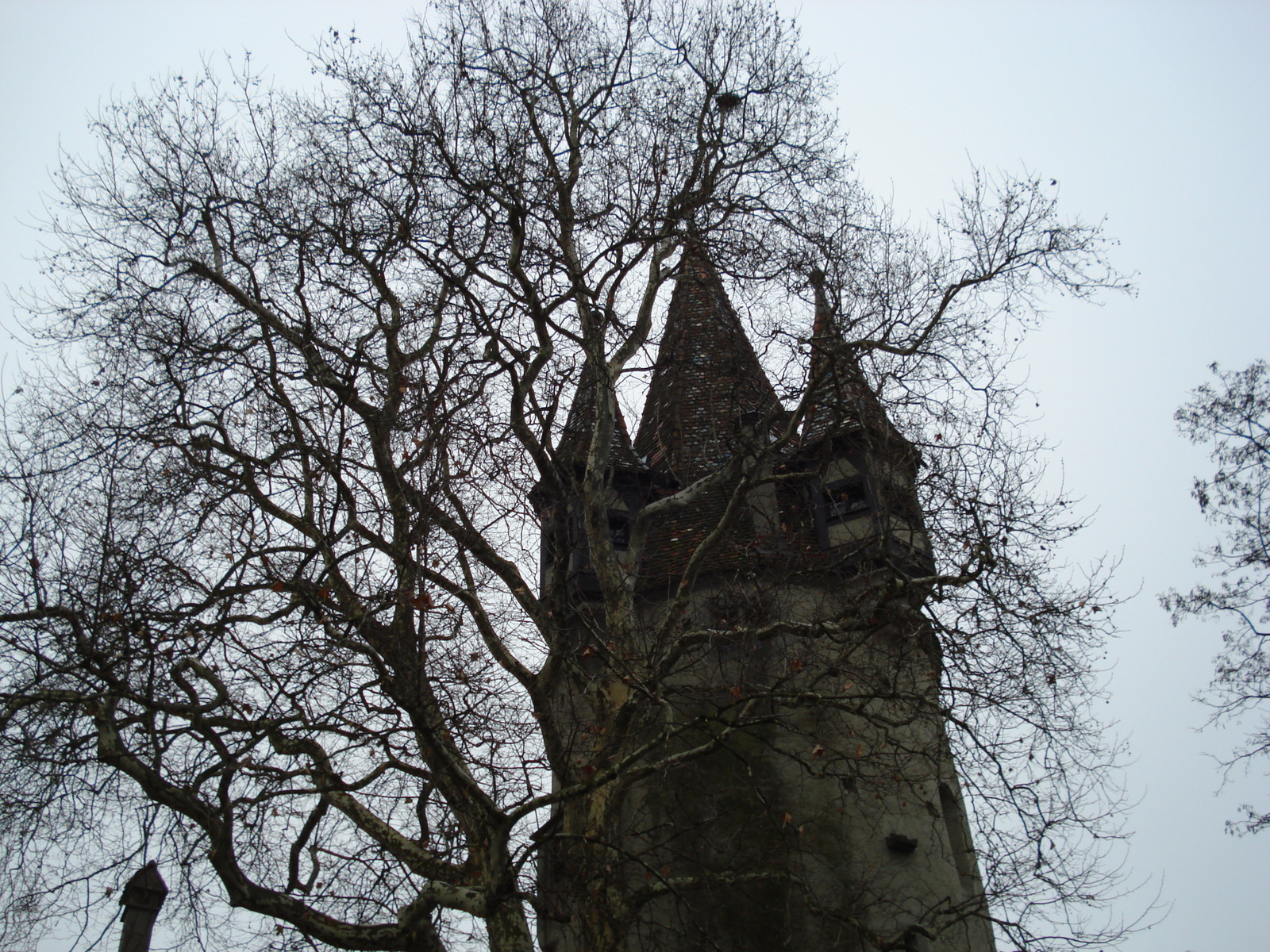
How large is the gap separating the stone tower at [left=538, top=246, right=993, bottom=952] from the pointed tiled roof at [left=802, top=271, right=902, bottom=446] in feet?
0.11

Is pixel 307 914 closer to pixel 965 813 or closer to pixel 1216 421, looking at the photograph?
pixel 965 813

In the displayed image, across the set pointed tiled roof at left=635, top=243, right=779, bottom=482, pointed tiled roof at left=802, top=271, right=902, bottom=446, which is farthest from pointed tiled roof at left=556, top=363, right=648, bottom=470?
pointed tiled roof at left=802, top=271, right=902, bottom=446

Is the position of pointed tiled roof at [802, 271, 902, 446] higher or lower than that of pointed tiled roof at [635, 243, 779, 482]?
lower

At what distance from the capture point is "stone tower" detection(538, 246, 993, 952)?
835 cm

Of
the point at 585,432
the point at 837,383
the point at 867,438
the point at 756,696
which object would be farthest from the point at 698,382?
the point at 756,696

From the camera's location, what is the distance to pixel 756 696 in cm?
772

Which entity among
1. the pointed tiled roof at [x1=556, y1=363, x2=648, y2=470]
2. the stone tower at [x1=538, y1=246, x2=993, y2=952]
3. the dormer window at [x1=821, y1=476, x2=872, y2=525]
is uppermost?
the pointed tiled roof at [x1=556, y1=363, x2=648, y2=470]

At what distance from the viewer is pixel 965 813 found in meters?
12.4

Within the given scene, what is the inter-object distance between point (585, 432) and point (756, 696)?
231 inches

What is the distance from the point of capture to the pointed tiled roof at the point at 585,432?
A: 11359mm

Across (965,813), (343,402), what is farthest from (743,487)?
(965,813)

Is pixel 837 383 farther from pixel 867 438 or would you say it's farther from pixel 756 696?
pixel 756 696

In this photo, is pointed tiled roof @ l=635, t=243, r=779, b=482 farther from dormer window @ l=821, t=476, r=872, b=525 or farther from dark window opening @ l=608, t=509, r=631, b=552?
dormer window @ l=821, t=476, r=872, b=525

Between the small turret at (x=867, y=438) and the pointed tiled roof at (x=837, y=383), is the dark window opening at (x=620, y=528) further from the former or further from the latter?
the pointed tiled roof at (x=837, y=383)
